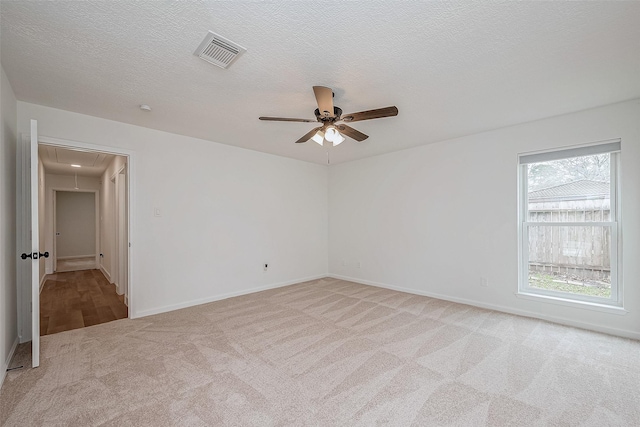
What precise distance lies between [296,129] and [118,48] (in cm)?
202

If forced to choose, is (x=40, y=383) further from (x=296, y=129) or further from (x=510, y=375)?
(x=510, y=375)

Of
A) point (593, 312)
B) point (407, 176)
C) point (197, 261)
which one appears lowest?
point (593, 312)

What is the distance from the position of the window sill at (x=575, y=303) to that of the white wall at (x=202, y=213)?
3.59 meters

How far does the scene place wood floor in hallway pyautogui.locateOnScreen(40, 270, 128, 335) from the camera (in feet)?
11.2

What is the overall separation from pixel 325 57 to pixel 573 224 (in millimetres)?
3550

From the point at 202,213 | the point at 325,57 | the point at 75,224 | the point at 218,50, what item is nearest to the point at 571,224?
the point at 325,57

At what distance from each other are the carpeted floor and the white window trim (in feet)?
1.11

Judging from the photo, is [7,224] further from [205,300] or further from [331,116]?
[331,116]

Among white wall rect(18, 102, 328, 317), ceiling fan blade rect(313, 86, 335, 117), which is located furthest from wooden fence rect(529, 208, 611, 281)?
white wall rect(18, 102, 328, 317)

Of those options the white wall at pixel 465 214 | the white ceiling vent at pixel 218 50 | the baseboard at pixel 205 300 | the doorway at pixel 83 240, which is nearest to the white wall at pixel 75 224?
the doorway at pixel 83 240

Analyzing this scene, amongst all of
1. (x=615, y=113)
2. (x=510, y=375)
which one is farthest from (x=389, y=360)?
(x=615, y=113)

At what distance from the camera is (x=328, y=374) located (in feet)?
7.26

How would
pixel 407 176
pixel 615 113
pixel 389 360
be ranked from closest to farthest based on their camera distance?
pixel 389 360 < pixel 615 113 < pixel 407 176

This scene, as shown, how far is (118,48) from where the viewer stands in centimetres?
196
